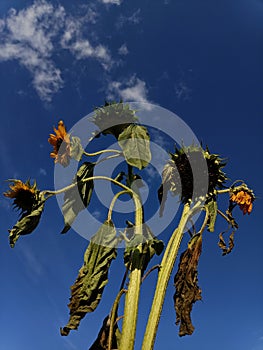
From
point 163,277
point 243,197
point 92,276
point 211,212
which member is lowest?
point 163,277

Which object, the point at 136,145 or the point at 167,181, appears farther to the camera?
the point at 167,181

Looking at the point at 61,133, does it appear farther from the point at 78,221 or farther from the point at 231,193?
the point at 231,193

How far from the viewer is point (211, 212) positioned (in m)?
3.73

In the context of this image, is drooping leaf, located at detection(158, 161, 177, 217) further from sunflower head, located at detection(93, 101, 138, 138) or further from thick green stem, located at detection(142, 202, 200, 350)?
sunflower head, located at detection(93, 101, 138, 138)

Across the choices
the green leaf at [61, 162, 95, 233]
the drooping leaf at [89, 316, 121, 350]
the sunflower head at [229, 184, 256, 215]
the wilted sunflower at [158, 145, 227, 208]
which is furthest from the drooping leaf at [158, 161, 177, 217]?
the drooping leaf at [89, 316, 121, 350]

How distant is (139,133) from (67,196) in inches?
35.9

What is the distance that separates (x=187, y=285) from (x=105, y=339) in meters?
0.81

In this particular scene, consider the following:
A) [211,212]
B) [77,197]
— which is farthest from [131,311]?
[77,197]

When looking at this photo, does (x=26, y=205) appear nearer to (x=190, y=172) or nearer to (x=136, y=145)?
(x=136, y=145)

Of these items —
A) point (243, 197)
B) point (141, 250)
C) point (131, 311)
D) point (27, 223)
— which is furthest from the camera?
point (243, 197)

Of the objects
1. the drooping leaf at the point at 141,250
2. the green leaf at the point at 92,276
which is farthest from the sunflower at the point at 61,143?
the drooping leaf at the point at 141,250

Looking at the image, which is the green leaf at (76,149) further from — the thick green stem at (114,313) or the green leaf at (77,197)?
the thick green stem at (114,313)

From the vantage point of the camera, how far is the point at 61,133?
4.02 meters

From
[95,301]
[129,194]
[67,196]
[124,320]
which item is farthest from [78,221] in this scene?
[124,320]
